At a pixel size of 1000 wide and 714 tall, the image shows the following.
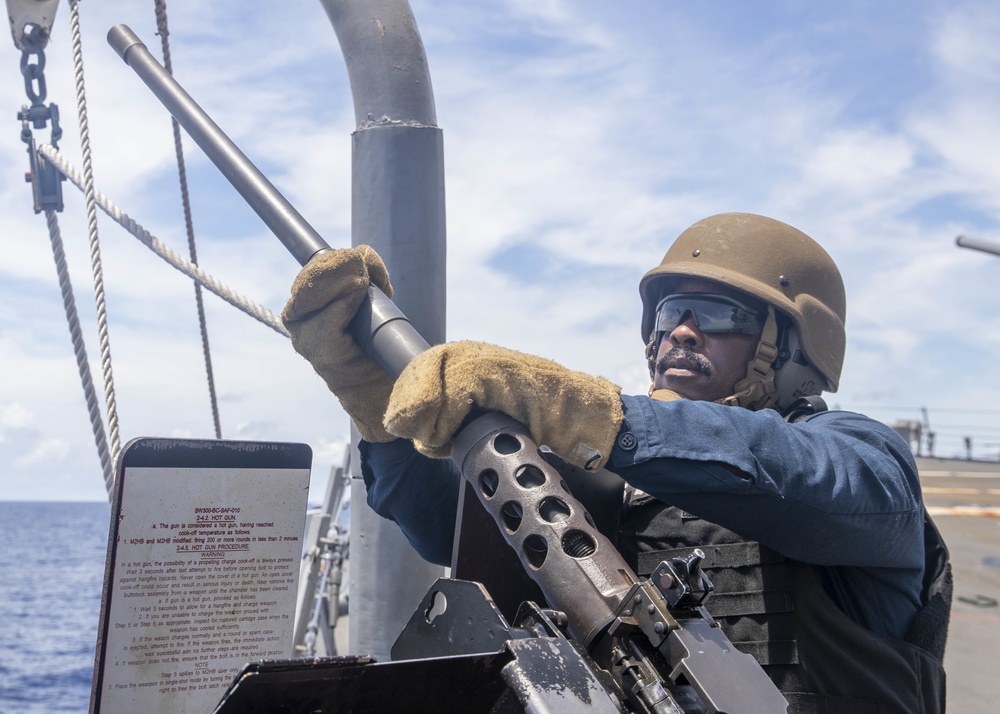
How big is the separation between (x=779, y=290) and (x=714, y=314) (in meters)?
0.24

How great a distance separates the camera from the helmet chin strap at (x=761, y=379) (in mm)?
3111

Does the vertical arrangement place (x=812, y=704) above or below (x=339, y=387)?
below

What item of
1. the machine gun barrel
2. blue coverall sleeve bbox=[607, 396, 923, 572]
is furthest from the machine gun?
blue coverall sleeve bbox=[607, 396, 923, 572]

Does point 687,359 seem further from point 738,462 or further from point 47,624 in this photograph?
point 47,624

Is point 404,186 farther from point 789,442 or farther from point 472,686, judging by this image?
point 472,686

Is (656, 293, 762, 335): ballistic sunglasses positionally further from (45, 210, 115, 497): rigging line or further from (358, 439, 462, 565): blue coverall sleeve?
(45, 210, 115, 497): rigging line

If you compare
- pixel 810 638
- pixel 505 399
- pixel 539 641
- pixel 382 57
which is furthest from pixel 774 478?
pixel 382 57

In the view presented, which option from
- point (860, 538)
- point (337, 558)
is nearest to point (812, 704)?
point (860, 538)

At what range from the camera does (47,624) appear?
163 feet

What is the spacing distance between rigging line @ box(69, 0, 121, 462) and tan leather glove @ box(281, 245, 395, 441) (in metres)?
0.82

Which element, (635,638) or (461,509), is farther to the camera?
(461,509)

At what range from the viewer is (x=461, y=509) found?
243 centimetres

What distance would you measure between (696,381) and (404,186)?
3.82 feet

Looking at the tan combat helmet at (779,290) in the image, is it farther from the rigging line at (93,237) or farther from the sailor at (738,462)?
the rigging line at (93,237)
